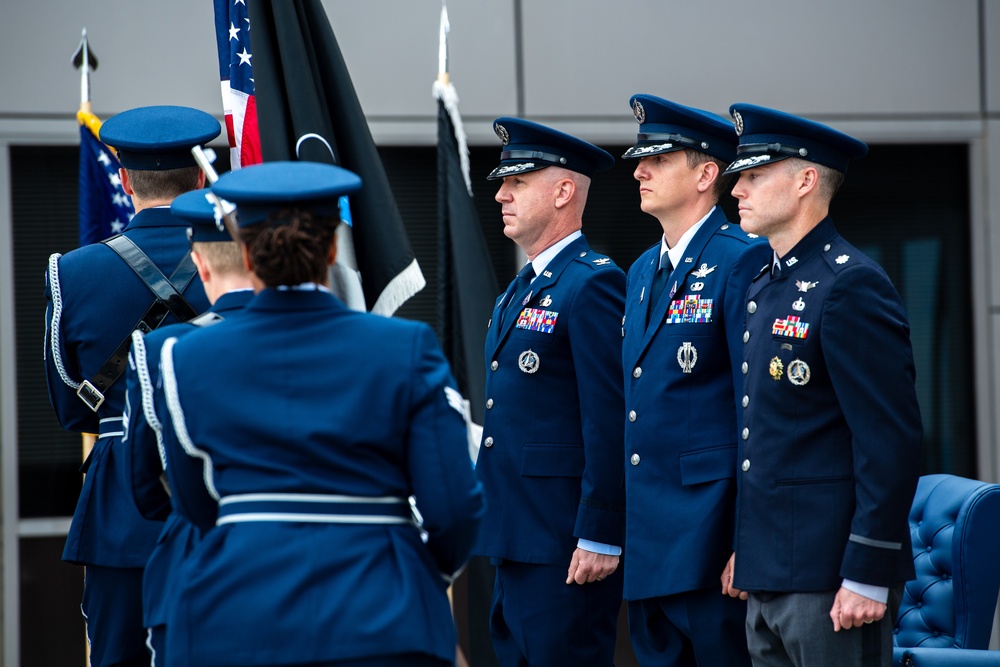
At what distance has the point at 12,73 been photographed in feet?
18.5

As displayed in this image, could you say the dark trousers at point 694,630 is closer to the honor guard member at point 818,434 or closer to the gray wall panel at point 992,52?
the honor guard member at point 818,434

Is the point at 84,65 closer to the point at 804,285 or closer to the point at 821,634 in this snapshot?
the point at 804,285

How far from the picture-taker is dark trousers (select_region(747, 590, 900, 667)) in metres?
2.86

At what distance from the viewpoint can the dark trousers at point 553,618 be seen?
365 cm

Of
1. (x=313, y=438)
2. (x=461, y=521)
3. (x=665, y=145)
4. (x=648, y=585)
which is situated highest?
(x=665, y=145)

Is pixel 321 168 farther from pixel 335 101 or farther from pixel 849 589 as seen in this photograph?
pixel 849 589

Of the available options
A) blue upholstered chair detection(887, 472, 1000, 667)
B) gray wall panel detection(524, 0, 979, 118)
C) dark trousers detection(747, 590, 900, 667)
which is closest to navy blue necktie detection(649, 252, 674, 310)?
dark trousers detection(747, 590, 900, 667)

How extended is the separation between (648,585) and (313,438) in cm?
143

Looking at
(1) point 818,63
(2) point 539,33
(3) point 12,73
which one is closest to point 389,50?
(2) point 539,33

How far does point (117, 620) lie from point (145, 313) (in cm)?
78

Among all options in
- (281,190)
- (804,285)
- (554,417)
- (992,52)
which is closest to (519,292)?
(554,417)

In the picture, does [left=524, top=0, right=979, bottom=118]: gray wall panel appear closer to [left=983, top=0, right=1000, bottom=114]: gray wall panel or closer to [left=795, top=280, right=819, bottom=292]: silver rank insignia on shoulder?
[left=983, top=0, right=1000, bottom=114]: gray wall panel

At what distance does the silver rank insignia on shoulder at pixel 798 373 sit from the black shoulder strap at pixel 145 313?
4.94 feet

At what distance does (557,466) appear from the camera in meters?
3.73
